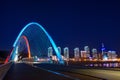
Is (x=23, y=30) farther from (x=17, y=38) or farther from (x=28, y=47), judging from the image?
(x=28, y=47)

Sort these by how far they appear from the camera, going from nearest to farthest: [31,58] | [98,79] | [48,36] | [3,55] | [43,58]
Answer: [98,79]
[48,36]
[31,58]
[43,58]
[3,55]

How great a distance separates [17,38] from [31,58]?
3707 centimetres

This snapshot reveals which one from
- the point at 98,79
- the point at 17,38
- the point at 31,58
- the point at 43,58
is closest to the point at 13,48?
the point at 17,38

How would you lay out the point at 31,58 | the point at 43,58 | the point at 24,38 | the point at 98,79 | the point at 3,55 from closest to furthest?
the point at 98,79
the point at 24,38
the point at 31,58
the point at 43,58
the point at 3,55

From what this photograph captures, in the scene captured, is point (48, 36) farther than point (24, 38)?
No

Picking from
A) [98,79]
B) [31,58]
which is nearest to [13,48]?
[31,58]

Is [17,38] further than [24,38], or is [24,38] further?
[24,38]

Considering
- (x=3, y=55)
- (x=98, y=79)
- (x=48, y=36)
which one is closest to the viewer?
(x=98, y=79)

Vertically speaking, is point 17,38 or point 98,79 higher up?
point 17,38

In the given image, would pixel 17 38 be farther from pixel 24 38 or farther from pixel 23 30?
pixel 24 38

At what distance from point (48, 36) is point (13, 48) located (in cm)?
1277

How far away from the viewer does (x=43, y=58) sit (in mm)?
156375

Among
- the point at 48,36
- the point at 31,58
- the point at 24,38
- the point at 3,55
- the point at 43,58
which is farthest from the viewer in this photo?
the point at 3,55

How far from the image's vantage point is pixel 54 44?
3885 inches
